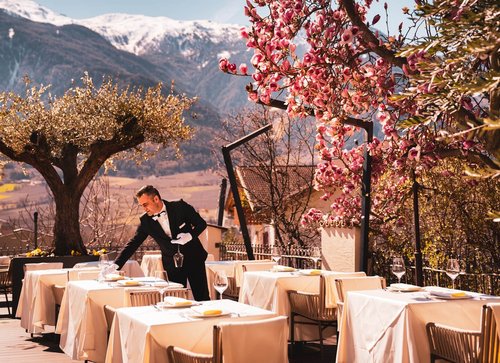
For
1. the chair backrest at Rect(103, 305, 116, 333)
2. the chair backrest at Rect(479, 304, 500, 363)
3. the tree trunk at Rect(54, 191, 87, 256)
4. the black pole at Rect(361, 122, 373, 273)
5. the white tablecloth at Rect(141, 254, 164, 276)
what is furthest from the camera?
the tree trunk at Rect(54, 191, 87, 256)

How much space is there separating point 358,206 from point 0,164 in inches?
309

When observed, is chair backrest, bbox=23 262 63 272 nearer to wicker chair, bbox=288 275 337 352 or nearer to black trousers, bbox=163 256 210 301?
black trousers, bbox=163 256 210 301

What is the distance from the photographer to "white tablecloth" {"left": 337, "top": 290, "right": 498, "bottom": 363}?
5031 mm

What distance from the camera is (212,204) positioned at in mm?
108562

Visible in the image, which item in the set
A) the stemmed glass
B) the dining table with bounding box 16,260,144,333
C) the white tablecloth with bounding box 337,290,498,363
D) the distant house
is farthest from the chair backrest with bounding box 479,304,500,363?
the distant house

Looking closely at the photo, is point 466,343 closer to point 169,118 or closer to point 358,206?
point 358,206

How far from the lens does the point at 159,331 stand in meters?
4.21

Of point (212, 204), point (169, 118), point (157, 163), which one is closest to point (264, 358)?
point (169, 118)

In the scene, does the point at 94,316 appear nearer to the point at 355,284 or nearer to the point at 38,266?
the point at 355,284

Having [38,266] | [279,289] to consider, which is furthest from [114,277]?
[38,266]

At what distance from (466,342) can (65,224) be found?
9887mm

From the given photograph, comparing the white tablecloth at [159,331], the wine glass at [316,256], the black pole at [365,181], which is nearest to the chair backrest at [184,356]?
the white tablecloth at [159,331]

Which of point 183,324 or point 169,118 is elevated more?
point 169,118

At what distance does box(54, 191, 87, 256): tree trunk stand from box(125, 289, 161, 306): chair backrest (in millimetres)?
7466
